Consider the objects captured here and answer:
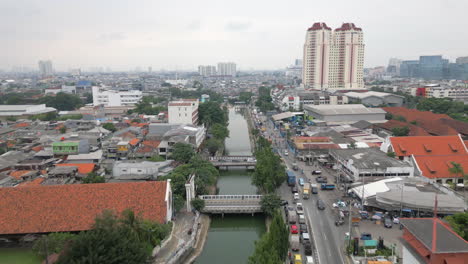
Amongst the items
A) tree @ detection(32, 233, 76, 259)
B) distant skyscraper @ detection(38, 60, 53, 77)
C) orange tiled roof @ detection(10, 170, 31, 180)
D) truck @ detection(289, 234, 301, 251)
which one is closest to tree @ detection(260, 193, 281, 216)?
truck @ detection(289, 234, 301, 251)

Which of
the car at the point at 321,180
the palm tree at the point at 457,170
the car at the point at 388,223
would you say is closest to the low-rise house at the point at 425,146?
the palm tree at the point at 457,170

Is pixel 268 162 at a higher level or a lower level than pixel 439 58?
lower

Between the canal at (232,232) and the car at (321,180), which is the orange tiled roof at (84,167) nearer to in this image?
the canal at (232,232)

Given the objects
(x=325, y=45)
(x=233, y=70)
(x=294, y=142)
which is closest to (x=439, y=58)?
(x=325, y=45)

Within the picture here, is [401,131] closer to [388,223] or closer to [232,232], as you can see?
[388,223]

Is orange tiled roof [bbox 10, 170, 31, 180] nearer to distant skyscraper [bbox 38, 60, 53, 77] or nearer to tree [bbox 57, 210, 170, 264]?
tree [bbox 57, 210, 170, 264]

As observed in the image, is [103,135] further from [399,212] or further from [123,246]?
[399,212]
